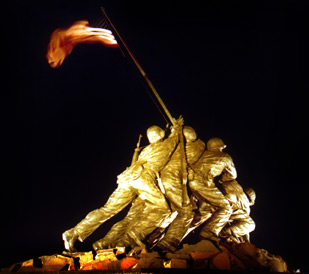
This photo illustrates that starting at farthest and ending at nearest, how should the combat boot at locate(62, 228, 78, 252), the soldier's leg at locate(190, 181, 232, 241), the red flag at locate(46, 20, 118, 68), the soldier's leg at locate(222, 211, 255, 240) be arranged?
the red flag at locate(46, 20, 118, 68) → the soldier's leg at locate(222, 211, 255, 240) → the soldier's leg at locate(190, 181, 232, 241) → the combat boot at locate(62, 228, 78, 252)

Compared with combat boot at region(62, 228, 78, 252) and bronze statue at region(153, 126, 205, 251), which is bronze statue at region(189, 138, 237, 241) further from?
combat boot at region(62, 228, 78, 252)

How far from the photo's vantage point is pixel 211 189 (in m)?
6.38

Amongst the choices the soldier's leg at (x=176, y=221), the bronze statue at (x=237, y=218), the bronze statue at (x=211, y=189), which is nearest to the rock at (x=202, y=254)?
the soldier's leg at (x=176, y=221)

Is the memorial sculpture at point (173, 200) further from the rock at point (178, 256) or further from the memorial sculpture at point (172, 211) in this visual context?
the rock at point (178, 256)

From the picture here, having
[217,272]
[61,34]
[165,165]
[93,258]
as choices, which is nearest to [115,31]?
[61,34]

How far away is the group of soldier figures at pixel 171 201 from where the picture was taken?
614cm

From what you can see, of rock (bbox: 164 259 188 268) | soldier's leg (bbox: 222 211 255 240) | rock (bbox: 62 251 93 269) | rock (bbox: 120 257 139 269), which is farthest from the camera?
soldier's leg (bbox: 222 211 255 240)

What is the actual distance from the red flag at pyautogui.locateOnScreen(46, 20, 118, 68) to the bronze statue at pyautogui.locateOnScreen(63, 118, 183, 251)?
229cm

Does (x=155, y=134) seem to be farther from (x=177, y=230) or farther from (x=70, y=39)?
(x=70, y=39)

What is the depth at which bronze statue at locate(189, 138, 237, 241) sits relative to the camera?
20.7 feet

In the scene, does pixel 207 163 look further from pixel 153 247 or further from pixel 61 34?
pixel 61 34

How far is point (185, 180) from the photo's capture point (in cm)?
639

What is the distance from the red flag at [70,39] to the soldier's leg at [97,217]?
3.08 metres

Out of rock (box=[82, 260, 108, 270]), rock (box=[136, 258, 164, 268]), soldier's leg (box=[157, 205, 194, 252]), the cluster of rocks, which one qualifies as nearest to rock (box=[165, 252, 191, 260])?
the cluster of rocks
